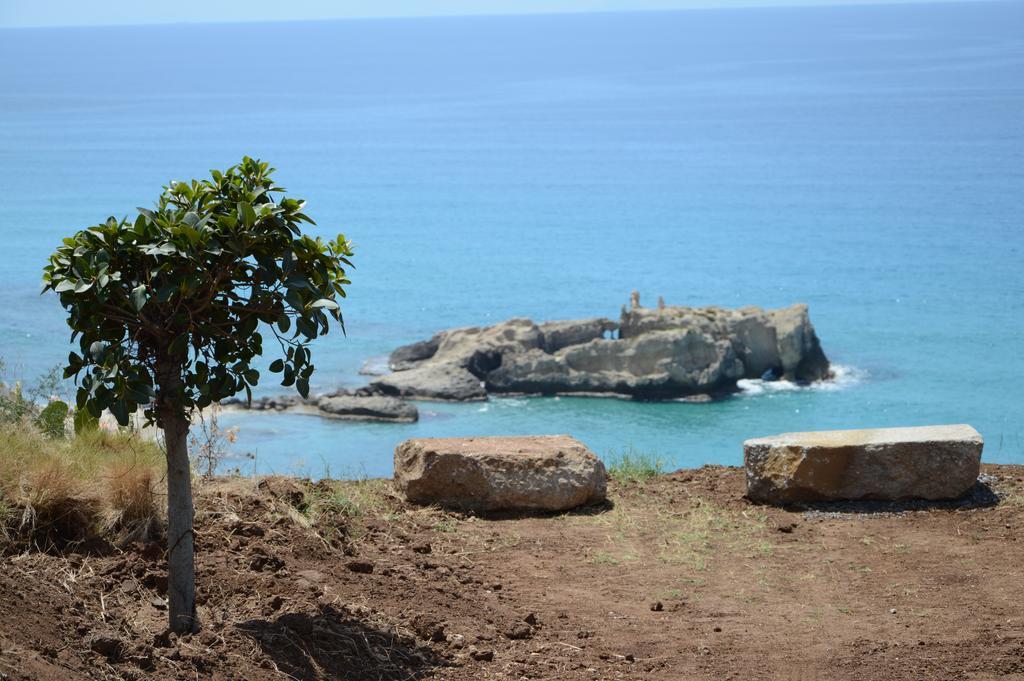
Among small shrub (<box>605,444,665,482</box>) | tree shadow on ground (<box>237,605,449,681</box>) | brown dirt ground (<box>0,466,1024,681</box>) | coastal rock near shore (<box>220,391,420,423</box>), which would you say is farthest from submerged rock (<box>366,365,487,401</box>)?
tree shadow on ground (<box>237,605,449,681</box>)

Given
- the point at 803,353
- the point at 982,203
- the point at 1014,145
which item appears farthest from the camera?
the point at 1014,145

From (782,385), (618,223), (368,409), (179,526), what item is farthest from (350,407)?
(618,223)

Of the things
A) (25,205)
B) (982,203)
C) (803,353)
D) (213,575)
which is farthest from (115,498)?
(982,203)

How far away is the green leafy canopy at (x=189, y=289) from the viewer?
17.1 feet

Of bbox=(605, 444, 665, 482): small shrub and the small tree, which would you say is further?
bbox=(605, 444, 665, 482): small shrub

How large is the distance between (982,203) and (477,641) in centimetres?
9211

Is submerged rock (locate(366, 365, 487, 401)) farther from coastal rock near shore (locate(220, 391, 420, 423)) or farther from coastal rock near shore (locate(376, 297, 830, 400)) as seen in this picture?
coastal rock near shore (locate(220, 391, 420, 423))

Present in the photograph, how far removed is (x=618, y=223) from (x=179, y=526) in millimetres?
86346

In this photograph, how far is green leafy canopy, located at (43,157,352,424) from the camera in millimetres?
5211

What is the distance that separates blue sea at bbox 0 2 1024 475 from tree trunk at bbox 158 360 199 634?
14472mm

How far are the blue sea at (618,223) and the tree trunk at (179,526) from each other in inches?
570

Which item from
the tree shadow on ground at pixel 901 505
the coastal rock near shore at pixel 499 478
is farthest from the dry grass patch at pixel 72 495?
the tree shadow on ground at pixel 901 505

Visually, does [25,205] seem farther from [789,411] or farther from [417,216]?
[789,411]

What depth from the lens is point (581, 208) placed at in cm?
9606
